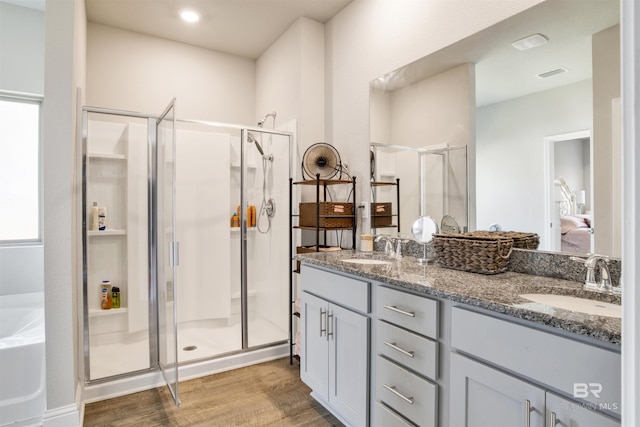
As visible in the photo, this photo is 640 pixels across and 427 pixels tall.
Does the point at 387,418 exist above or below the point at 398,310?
below

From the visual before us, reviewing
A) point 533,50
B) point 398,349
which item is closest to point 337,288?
point 398,349

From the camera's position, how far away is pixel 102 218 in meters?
2.65

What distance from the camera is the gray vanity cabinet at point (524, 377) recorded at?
0.90 metres

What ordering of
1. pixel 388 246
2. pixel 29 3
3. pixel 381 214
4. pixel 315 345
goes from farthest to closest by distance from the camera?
pixel 29 3 → pixel 381 214 → pixel 388 246 → pixel 315 345

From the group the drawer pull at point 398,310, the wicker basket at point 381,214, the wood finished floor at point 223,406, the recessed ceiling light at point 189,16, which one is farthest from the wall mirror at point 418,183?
the recessed ceiling light at point 189,16

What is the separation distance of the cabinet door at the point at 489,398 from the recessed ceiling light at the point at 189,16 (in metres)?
3.11

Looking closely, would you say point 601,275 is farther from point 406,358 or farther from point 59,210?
point 59,210

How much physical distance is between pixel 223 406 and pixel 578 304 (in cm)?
197

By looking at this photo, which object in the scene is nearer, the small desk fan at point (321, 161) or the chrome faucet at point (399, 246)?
the chrome faucet at point (399, 246)

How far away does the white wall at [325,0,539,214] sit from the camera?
1.91m

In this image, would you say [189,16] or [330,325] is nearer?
[330,325]

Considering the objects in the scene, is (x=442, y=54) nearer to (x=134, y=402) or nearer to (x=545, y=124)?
(x=545, y=124)

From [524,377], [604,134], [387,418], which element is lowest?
[387,418]

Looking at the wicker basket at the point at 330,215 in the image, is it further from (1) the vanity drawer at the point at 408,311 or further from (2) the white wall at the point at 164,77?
(2) the white wall at the point at 164,77
